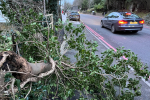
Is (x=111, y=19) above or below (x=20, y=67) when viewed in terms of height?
above

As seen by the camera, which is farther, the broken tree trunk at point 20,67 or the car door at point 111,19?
the car door at point 111,19

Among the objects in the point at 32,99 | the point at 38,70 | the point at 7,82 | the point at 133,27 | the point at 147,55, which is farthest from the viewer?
the point at 133,27

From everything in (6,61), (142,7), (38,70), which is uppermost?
(142,7)

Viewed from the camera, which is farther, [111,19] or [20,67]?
[111,19]

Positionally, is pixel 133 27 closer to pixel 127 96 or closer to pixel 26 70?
pixel 127 96

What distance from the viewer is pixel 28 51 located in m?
2.59

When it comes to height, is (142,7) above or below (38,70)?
above

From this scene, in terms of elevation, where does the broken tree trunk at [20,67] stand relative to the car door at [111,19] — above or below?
below

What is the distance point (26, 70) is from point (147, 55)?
18.4 ft

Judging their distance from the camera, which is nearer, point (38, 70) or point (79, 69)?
point (38, 70)

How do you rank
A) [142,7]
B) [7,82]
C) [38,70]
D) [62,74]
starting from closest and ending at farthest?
1. [7,82]
2. [38,70]
3. [62,74]
4. [142,7]

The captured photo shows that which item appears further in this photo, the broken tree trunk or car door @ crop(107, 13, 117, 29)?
car door @ crop(107, 13, 117, 29)

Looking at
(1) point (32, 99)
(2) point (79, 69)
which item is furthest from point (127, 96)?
(1) point (32, 99)

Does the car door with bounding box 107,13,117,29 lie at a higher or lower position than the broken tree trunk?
higher
